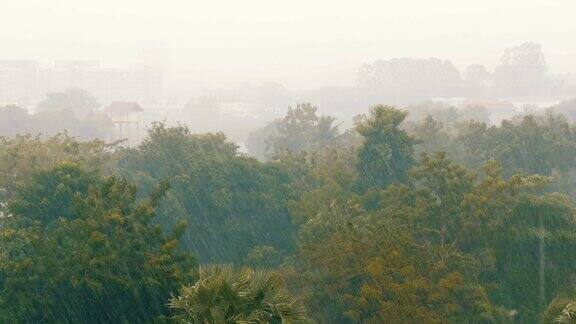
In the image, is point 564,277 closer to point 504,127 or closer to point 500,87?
point 504,127

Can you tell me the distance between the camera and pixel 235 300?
13.3 m

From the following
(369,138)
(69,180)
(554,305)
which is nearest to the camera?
(554,305)

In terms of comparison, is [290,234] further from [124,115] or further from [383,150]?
[124,115]

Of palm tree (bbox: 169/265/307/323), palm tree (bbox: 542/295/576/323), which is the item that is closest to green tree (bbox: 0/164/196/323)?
palm tree (bbox: 169/265/307/323)

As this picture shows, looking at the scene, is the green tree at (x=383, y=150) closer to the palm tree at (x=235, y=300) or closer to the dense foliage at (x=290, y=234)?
the dense foliage at (x=290, y=234)

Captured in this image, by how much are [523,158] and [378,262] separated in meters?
25.3

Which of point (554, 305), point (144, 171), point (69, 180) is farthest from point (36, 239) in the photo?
point (144, 171)

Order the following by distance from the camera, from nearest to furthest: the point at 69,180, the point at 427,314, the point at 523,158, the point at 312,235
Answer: the point at 427,314 → the point at 312,235 → the point at 69,180 → the point at 523,158

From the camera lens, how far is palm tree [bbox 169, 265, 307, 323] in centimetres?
1316

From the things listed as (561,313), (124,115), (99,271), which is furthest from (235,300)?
(124,115)

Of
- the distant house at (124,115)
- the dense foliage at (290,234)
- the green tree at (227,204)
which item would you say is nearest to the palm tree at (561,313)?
the dense foliage at (290,234)

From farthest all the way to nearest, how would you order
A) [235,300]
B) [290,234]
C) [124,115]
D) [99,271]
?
[124,115]
[290,234]
[99,271]
[235,300]

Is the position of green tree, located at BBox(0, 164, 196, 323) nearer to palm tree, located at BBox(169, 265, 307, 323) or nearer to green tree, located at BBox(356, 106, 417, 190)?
palm tree, located at BBox(169, 265, 307, 323)

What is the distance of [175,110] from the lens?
194m
